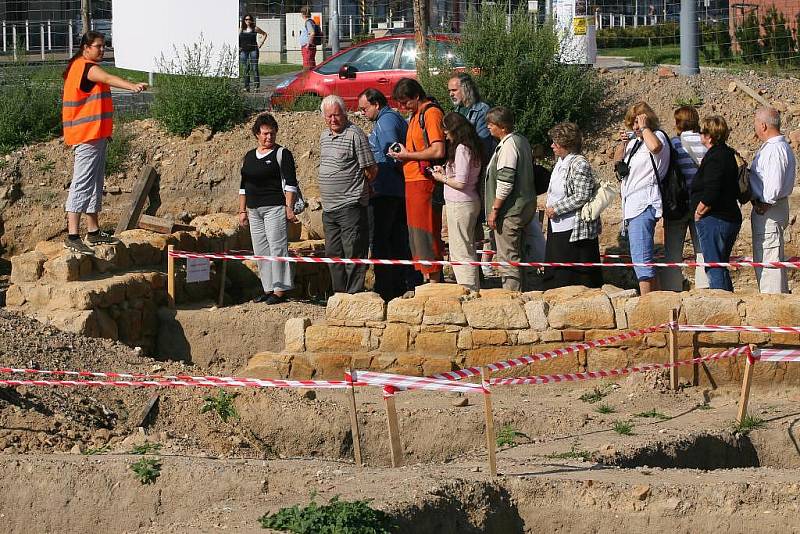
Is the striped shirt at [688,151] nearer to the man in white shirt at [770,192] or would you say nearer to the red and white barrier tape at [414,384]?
the man in white shirt at [770,192]

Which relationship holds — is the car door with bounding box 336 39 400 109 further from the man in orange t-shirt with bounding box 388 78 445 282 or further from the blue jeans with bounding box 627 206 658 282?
the blue jeans with bounding box 627 206 658 282

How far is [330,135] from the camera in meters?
11.1

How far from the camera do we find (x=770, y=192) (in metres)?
10.2

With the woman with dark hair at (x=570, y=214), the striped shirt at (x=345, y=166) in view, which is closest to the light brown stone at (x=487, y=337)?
the woman with dark hair at (x=570, y=214)

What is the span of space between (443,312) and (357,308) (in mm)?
696

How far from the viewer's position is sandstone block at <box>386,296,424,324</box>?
10164mm

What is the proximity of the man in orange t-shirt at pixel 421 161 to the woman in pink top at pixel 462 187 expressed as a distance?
13 cm

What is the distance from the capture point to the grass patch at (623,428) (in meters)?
8.39

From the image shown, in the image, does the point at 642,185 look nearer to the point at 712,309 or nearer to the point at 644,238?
the point at 644,238

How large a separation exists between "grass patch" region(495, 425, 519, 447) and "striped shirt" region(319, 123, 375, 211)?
121 inches

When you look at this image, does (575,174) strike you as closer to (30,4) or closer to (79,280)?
(79,280)

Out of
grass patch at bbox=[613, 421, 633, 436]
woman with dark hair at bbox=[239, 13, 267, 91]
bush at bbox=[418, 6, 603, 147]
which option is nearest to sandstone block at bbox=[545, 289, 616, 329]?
grass patch at bbox=[613, 421, 633, 436]

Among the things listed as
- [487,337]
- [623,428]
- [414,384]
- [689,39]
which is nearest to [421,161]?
[487,337]

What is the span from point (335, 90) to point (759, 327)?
1062 cm
